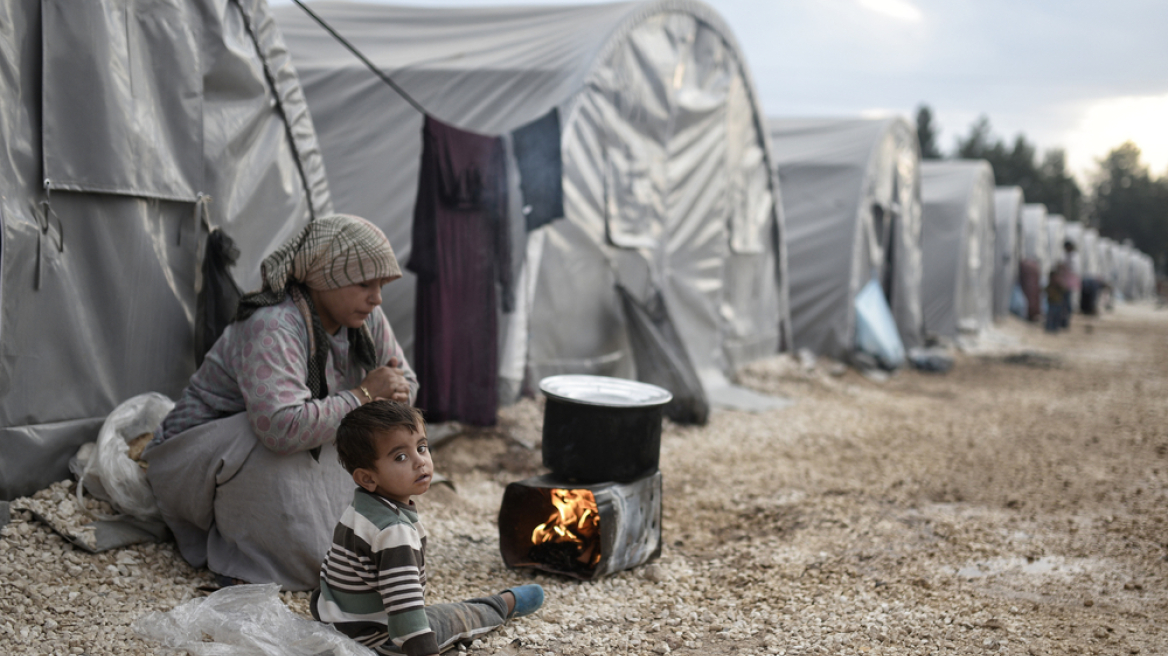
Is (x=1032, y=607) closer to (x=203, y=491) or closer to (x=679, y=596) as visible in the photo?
(x=679, y=596)

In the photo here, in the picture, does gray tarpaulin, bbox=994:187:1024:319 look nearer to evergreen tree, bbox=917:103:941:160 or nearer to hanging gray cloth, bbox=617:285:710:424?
hanging gray cloth, bbox=617:285:710:424

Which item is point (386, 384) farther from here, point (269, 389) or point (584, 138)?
point (584, 138)

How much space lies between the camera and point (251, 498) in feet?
9.54

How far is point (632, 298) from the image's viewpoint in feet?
21.8

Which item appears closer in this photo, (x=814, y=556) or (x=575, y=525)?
(x=575, y=525)

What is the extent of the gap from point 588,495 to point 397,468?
104 centimetres

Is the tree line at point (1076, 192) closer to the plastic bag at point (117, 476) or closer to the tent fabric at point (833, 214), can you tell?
the tent fabric at point (833, 214)

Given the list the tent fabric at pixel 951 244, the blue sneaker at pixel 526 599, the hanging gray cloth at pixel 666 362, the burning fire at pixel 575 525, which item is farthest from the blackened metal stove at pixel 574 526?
the tent fabric at pixel 951 244

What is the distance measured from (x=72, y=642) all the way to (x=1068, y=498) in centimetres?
454

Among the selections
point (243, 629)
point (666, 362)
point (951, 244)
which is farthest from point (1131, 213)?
point (243, 629)

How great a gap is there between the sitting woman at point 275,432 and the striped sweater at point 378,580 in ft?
1.69

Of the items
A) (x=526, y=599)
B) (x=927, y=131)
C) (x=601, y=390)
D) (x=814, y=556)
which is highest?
(x=927, y=131)

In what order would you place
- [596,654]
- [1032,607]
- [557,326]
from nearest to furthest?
[596,654] → [1032,607] → [557,326]

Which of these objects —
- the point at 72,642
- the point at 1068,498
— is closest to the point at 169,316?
the point at 72,642
